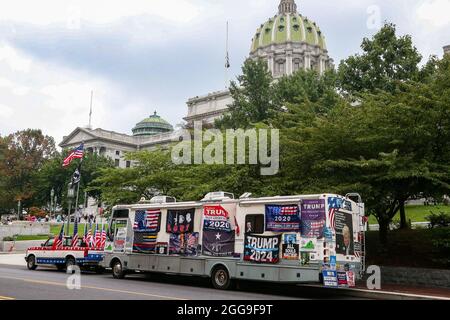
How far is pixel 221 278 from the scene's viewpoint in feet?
60.0

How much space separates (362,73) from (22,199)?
66.5 m

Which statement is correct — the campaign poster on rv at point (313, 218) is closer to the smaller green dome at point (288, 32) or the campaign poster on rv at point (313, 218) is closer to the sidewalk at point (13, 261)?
the sidewalk at point (13, 261)

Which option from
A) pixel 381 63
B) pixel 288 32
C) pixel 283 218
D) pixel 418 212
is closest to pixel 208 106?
pixel 288 32

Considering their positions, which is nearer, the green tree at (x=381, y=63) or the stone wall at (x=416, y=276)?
the stone wall at (x=416, y=276)

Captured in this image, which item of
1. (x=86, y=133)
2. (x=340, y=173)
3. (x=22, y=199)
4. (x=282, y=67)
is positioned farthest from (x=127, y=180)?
(x=282, y=67)

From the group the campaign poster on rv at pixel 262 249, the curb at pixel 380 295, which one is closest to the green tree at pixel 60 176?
the campaign poster on rv at pixel 262 249

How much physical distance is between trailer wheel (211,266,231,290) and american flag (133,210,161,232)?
11.7ft

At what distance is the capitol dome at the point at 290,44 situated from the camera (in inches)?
5531

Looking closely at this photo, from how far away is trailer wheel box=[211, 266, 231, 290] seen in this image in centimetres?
1794

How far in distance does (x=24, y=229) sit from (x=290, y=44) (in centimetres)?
10524

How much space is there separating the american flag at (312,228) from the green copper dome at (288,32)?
5126 inches

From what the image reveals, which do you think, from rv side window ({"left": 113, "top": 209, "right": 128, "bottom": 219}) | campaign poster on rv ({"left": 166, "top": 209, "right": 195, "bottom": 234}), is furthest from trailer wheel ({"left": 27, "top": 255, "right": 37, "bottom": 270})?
campaign poster on rv ({"left": 166, "top": 209, "right": 195, "bottom": 234})

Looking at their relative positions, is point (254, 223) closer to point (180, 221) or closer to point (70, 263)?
point (180, 221)
